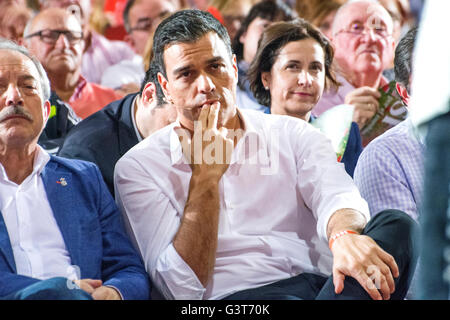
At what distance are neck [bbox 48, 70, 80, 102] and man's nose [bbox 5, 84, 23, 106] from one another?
1.12 metres

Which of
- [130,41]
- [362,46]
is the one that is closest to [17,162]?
[362,46]

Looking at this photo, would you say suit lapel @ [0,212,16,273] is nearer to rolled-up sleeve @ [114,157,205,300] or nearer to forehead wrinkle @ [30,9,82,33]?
rolled-up sleeve @ [114,157,205,300]

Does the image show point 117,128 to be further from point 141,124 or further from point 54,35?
point 54,35

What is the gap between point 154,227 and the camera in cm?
187

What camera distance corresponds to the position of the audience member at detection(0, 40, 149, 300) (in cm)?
176

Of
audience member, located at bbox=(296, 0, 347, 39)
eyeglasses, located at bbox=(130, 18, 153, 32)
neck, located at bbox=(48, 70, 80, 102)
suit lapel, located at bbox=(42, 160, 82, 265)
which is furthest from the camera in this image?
eyeglasses, located at bbox=(130, 18, 153, 32)

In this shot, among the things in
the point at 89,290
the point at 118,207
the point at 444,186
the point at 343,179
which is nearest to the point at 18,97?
the point at 118,207

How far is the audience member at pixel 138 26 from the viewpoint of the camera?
138 inches

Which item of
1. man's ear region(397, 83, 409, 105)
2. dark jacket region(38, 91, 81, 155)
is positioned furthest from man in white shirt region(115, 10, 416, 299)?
dark jacket region(38, 91, 81, 155)

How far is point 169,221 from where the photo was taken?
187 centimetres

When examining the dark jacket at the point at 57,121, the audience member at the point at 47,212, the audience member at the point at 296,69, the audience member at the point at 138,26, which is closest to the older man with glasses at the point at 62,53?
the dark jacket at the point at 57,121

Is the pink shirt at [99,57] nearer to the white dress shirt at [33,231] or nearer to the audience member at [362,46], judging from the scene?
the audience member at [362,46]

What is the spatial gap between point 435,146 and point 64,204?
1.18 meters

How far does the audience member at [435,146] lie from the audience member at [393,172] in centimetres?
107
